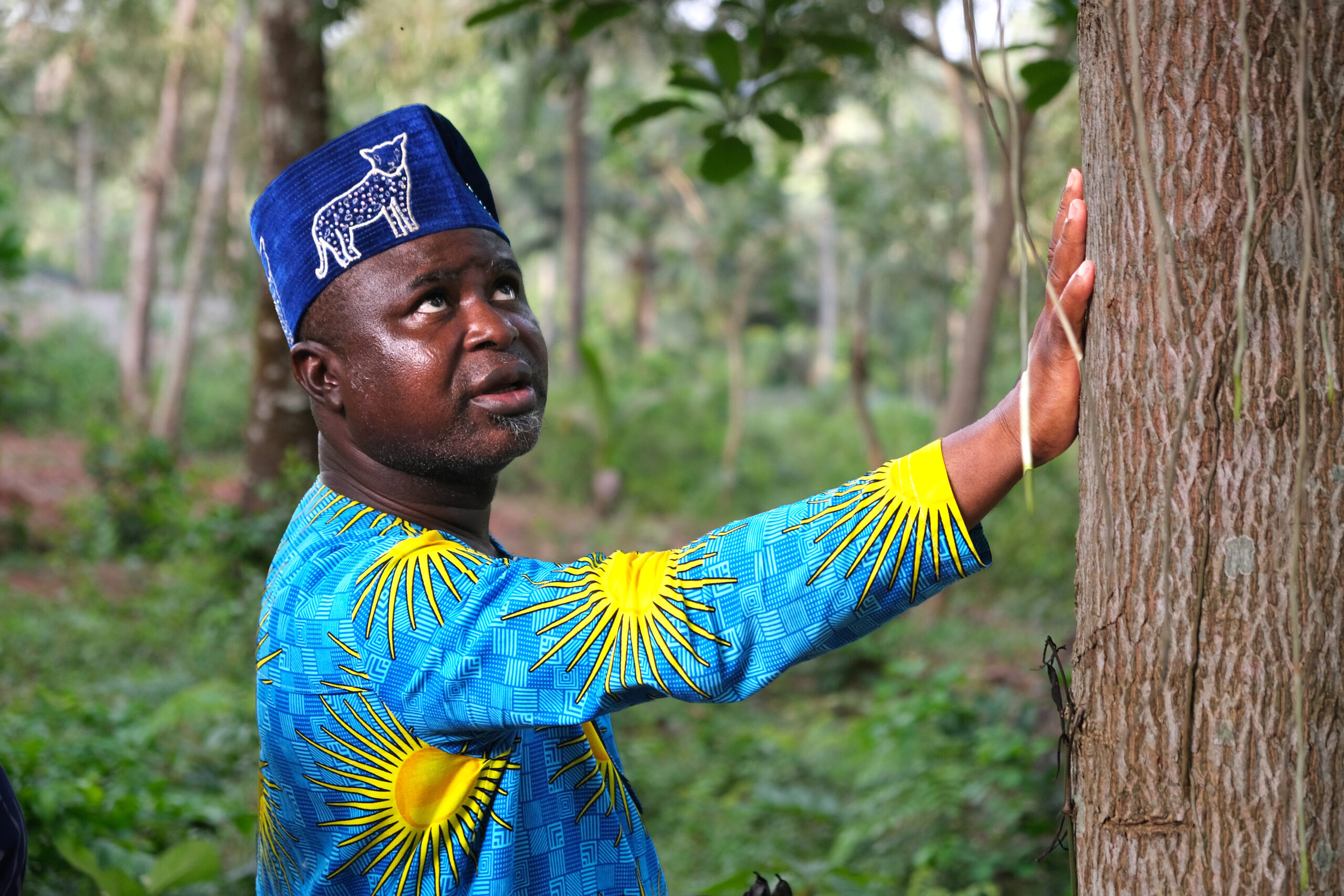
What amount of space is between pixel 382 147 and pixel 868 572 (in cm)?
91

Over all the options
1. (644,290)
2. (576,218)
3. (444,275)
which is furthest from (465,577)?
(644,290)

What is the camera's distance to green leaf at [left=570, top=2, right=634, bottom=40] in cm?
230

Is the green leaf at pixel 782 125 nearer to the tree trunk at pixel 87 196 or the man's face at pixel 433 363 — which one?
the man's face at pixel 433 363

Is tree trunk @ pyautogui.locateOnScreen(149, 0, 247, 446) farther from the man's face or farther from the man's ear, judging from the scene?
the man's face

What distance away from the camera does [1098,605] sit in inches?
46.8

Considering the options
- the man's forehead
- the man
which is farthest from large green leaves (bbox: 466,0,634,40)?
the man's forehead

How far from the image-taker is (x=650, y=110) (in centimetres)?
241

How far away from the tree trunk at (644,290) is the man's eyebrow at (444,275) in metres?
23.1

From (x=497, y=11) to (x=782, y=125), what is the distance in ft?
2.17

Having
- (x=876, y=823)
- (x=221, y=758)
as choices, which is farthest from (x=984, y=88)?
(x=221, y=758)

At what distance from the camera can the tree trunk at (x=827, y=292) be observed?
2761 centimetres

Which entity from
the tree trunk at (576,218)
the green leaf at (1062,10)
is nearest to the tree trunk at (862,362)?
the tree trunk at (576,218)

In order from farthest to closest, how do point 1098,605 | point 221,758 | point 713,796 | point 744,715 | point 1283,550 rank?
1. point 744,715
2. point 713,796
3. point 221,758
4. point 1098,605
5. point 1283,550

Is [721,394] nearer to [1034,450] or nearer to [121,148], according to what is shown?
[121,148]
